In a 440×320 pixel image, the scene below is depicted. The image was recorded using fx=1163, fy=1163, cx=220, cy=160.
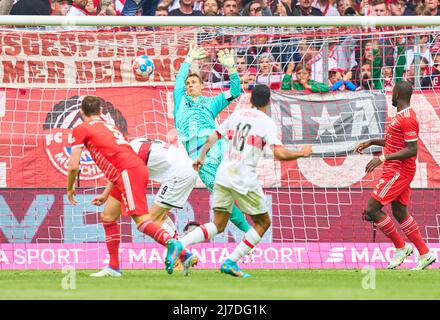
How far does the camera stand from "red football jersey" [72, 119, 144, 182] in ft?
40.7

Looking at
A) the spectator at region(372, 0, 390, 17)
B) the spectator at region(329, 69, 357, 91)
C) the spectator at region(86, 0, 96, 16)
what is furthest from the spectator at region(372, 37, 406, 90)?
the spectator at region(86, 0, 96, 16)

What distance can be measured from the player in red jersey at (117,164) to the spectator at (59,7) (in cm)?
693

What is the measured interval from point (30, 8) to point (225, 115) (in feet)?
12.6

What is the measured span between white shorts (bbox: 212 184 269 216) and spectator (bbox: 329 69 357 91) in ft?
17.8

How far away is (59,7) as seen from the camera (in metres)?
19.2

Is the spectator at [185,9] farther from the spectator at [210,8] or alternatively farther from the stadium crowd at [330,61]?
the stadium crowd at [330,61]

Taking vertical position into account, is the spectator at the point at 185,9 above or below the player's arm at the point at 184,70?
above

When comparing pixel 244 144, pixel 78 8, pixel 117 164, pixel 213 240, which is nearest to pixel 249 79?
pixel 213 240

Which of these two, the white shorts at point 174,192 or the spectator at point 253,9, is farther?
the spectator at point 253,9

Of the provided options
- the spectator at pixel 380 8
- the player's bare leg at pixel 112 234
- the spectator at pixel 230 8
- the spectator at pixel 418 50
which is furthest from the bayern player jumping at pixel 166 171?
the spectator at pixel 380 8

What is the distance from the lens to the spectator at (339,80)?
17484 mm

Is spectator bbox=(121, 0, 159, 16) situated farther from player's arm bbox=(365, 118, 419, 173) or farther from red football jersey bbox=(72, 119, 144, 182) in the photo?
red football jersey bbox=(72, 119, 144, 182)

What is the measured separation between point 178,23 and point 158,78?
2273 millimetres

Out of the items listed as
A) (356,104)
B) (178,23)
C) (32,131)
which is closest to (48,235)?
(32,131)
